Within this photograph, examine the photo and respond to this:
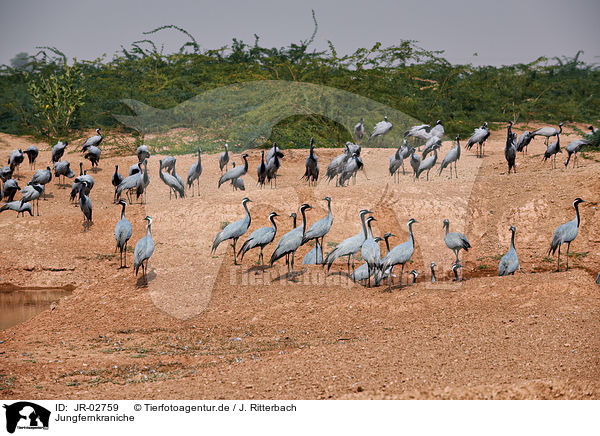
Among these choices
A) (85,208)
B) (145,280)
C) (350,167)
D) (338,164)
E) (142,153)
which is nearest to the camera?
(145,280)

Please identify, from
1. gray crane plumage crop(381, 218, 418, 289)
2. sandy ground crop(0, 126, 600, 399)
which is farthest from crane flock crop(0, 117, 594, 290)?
sandy ground crop(0, 126, 600, 399)

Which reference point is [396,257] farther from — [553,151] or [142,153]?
[142,153]

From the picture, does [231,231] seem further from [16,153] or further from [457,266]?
[16,153]

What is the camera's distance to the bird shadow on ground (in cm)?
1190

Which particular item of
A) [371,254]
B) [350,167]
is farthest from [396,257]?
[350,167]

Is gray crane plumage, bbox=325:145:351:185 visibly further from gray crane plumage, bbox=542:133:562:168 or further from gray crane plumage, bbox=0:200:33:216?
gray crane plumage, bbox=0:200:33:216

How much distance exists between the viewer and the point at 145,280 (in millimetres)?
12070

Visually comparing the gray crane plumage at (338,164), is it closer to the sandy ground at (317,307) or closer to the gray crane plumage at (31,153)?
the sandy ground at (317,307)

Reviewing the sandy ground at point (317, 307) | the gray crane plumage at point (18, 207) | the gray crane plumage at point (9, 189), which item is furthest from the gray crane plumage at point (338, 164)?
the gray crane plumage at point (9, 189)

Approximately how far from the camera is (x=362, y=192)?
1499cm
